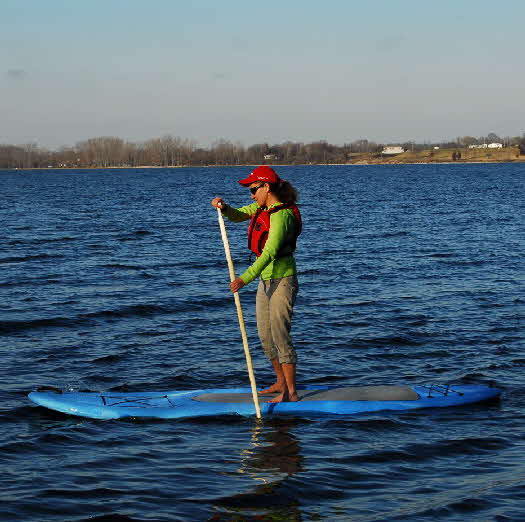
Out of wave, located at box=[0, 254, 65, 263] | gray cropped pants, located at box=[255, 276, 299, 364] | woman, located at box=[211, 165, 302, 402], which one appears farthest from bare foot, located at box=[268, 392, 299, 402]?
wave, located at box=[0, 254, 65, 263]

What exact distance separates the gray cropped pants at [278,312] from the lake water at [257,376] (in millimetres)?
944

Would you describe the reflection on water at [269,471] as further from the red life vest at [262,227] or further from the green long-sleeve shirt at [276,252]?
the red life vest at [262,227]

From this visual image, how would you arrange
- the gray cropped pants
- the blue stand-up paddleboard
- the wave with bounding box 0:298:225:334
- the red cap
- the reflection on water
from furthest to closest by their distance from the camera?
the wave with bounding box 0:298:225:334 → the blue stand-up paddleboard → the gray cropped pants → the red cap → the reflection on water

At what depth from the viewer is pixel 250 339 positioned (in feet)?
48.3

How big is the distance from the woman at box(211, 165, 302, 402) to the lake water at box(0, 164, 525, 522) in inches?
41.0

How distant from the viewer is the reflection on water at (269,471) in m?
7.00

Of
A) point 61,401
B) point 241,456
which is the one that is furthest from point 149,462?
point 61,401

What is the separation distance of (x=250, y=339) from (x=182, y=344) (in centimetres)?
140

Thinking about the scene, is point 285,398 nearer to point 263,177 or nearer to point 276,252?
point 276,252

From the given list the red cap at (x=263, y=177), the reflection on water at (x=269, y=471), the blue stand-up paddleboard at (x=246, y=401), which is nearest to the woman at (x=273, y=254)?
the red cap at (x=263, y=177)

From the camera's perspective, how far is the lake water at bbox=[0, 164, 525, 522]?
729 centimetres

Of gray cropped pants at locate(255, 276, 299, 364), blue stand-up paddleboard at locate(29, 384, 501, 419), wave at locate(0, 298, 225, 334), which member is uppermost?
gray cropped pants at locate(255, 276, 299, 364)

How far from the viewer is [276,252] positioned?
886cm

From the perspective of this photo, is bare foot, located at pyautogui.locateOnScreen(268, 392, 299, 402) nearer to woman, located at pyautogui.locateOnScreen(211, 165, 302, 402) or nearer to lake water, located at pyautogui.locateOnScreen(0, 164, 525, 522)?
woman, located at pyautogui.locateOnScreen(211, 165, 302, 402)
